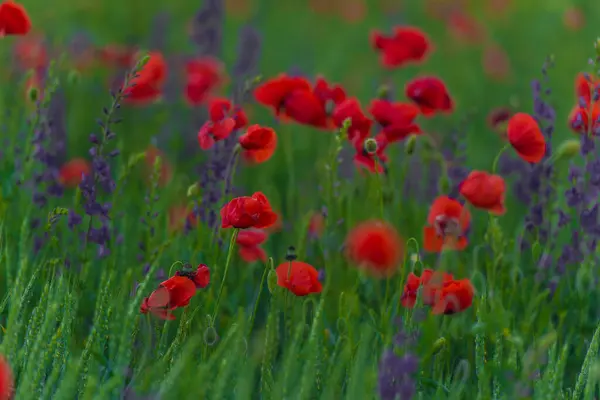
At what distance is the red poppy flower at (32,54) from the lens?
335 centimetres

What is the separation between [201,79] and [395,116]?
2.79 feet

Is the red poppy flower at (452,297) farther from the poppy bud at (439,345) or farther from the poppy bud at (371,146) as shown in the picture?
the poppy bud at (371,146)

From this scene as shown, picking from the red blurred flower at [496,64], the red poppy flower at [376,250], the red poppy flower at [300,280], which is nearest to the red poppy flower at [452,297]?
the red poppy flower at [376,250]

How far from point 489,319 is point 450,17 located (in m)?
3.37

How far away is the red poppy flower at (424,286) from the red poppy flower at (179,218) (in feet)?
1.99

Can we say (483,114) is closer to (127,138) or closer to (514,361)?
(127,138)

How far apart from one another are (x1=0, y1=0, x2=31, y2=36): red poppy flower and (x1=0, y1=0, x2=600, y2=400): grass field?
0.02 metres

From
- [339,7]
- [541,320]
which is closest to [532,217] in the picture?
[541,320]

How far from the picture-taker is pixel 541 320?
6.40ft

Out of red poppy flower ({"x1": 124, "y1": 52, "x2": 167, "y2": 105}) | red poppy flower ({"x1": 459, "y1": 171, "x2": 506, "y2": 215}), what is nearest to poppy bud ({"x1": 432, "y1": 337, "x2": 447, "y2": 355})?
red poppy flower ({"x1": 459, "y1": 171, "x2": 506, "y2": 215})

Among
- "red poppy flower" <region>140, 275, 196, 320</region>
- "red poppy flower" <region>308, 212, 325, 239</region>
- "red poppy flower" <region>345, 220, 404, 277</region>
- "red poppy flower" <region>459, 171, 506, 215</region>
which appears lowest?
"red poppy flower" <region>308, 212, 325, 239</region>

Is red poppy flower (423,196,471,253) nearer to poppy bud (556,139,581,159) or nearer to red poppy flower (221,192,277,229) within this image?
poppy bud (556,139,581,159)

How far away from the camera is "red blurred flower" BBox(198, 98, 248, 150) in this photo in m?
1.98

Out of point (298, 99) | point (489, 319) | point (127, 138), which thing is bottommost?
point (127, 138)
